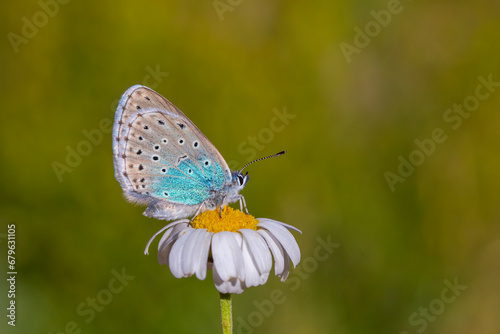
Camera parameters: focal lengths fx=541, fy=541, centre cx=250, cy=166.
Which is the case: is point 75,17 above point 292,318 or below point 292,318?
above

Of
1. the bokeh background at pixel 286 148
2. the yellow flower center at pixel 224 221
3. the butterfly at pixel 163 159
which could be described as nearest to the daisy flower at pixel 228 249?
the yellow flower center at pixel 224 221

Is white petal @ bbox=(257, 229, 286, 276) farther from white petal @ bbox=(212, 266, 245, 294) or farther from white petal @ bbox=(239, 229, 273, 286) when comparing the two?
white petal @ bbox=(212, 266, 245, 294)

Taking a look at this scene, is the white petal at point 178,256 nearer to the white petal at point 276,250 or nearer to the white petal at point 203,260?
the white petal at point 203,260

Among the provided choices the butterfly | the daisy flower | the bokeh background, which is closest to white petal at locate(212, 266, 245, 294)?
the daisy flower

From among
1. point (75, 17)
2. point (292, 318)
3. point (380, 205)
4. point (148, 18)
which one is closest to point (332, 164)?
point (380, 205)

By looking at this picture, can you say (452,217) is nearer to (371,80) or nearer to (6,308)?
(371,80)

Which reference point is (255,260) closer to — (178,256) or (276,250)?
(276,250)

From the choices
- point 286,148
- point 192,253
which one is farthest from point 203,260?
point 286,148
